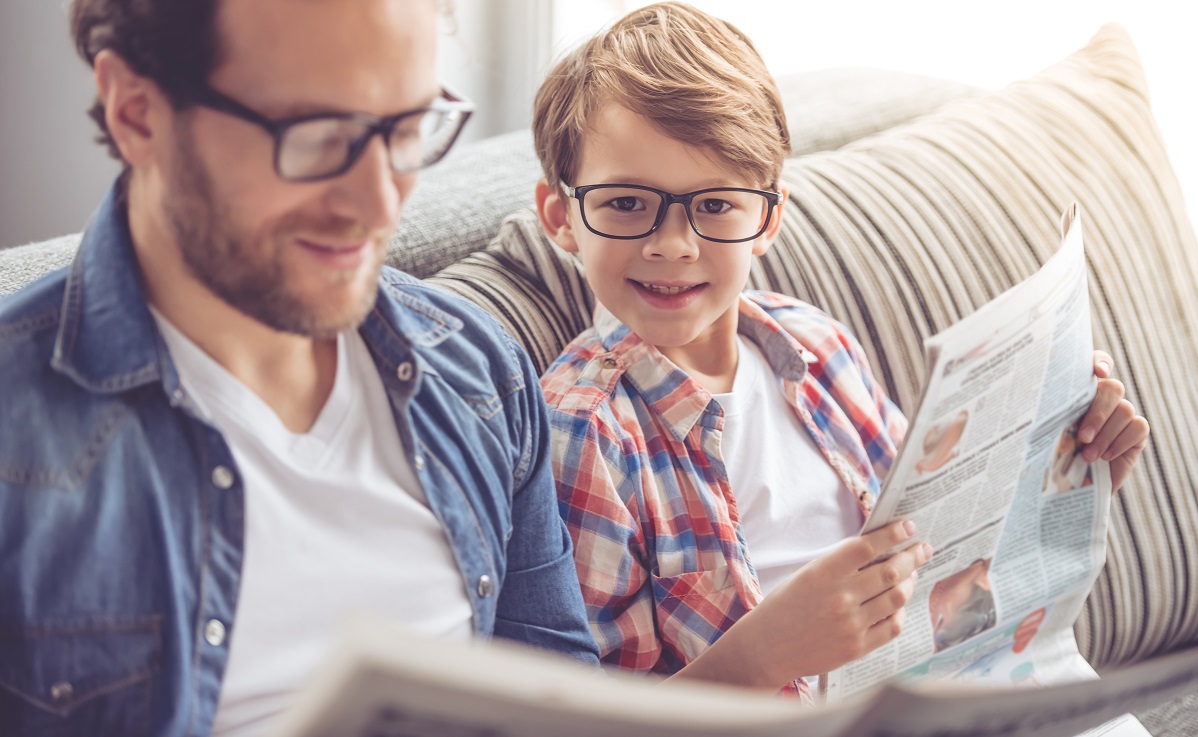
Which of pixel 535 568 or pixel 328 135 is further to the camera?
pixel 535 568

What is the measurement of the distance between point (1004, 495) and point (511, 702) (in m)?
0.65

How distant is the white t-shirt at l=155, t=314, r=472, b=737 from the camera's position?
77cm

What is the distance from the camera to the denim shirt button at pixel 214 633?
740 millimetres

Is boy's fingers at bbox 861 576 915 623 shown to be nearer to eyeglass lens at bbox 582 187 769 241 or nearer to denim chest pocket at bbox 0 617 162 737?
Answer: eyeglass lens at bbox 582 187 769 241

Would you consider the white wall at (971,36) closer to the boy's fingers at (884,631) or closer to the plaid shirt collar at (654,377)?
the plaid shirt collar at (654,377)

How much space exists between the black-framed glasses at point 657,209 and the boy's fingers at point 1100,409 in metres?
0.37

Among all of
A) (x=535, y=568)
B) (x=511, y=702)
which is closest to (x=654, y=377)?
(x=535, y=568)

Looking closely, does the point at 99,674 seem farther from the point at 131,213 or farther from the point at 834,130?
the point at 834,130

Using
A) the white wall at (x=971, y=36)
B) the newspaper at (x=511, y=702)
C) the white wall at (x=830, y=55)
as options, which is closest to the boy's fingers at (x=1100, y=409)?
the newspaper at (x=511, y=702)

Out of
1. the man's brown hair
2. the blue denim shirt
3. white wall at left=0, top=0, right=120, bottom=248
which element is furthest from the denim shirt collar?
white wall at left=0, top=0, right=120, bottom=248

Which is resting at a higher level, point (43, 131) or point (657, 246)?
point (657, 246)

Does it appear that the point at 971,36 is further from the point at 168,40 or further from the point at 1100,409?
the point at 168,40

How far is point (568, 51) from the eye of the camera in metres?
1.27

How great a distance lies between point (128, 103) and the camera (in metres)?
0.71
